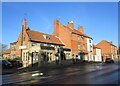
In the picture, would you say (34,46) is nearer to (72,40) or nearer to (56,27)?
(72,40)

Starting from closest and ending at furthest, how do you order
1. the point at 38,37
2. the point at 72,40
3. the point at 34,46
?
the point at 34,46 → the point at 38,37 → the point at 72,40

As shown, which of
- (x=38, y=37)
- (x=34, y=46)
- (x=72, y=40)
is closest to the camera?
(x=34, y=46)

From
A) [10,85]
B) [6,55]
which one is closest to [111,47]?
[6,55]

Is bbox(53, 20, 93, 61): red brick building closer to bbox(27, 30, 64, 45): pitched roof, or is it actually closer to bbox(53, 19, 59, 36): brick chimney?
bbox(53, 19, 59, 36): brick chimney

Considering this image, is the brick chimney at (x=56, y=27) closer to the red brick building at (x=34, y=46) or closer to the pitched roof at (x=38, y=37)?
the pitched roof at (x=38, y=37)

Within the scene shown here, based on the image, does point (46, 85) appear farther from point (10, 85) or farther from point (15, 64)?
point (15, 64)

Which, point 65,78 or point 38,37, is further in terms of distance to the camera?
point 38,37

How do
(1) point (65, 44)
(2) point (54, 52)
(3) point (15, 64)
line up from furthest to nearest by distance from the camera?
1. (1) point (65, 44)
2. (2) point (54, 52)
3. (3) point (15, 64)

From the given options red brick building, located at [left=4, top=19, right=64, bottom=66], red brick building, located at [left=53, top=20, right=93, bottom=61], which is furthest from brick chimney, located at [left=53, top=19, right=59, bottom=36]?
red brick building, located at [left=4, top=19, right=64, bottom=66]

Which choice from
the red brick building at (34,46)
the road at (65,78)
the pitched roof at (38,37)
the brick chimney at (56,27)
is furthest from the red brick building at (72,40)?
the road at (65,78)

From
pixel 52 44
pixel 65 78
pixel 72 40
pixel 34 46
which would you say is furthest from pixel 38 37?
pixel 65 78

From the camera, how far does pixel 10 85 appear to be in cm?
1470

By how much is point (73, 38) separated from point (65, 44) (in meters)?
2.68

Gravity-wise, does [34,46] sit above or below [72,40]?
below
